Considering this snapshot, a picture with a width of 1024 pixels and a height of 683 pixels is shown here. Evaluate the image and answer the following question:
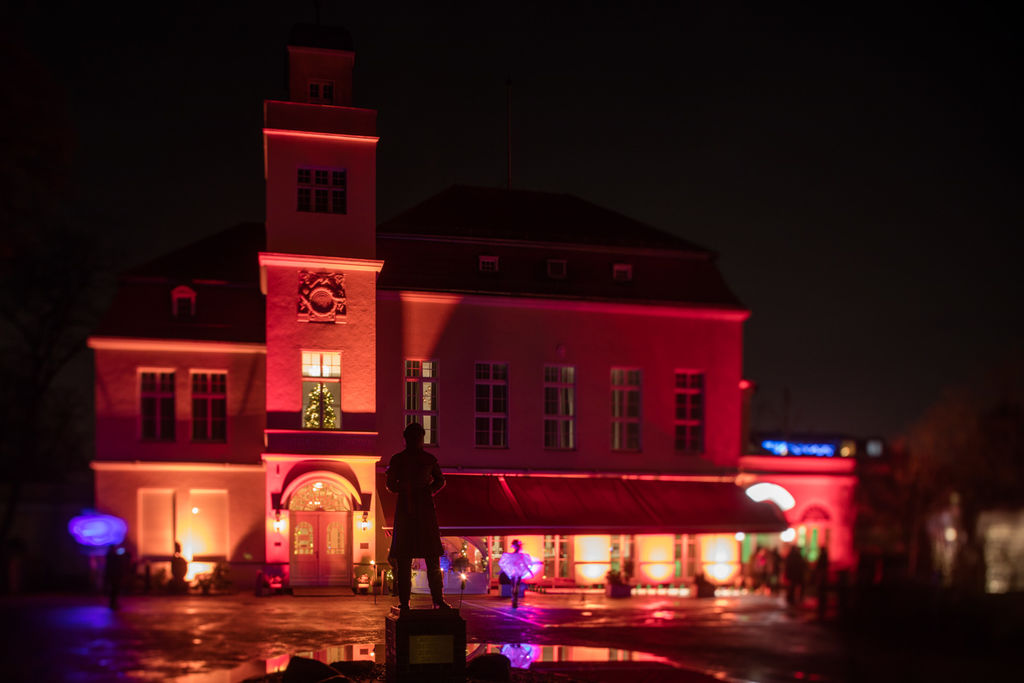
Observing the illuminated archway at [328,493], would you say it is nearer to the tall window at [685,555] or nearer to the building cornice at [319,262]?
the building cornice at [319,262]

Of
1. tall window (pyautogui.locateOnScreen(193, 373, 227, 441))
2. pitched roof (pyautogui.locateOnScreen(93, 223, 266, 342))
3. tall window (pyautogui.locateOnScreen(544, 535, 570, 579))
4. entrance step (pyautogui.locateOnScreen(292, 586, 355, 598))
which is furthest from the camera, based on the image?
tall window (pyautogui.locateOnScreen(193, 373, 227, 441))

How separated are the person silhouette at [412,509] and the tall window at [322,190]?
7.69 meters

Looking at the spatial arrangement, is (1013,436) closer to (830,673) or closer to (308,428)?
(830,673)

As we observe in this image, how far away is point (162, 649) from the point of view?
17172 mm

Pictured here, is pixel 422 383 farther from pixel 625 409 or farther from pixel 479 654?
pixel 625 409

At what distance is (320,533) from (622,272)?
11497 mm

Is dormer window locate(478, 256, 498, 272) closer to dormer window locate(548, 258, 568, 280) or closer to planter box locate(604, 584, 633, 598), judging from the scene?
dormer window locate(548, 258, 568, 280)

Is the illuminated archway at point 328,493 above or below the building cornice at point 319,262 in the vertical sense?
below

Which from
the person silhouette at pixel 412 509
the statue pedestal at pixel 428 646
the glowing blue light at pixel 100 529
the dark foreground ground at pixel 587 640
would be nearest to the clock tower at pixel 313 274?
the dark foreground ground at pixel 587 640

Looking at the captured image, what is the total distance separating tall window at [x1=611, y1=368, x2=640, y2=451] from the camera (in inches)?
885

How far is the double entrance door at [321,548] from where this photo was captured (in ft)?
45.0

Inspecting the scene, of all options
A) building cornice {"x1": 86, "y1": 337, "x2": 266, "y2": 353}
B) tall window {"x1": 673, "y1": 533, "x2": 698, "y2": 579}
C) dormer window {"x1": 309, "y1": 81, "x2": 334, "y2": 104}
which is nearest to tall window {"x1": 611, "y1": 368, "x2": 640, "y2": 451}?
tall window {"x1": 673, "y1": 533, "x2": 698, "y2": 579}

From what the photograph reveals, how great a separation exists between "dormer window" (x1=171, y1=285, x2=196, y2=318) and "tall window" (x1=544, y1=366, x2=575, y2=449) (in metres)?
12.9

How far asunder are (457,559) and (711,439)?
13.1 meters
